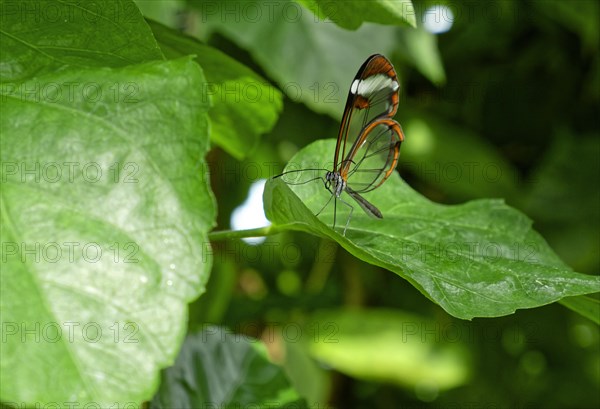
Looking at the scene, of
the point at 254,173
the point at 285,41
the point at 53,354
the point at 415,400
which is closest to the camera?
the point at 53,354

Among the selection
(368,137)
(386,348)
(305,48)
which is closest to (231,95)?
(368,137)

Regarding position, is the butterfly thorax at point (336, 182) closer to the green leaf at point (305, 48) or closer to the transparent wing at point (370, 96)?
the transparent wing at point (370, 96)

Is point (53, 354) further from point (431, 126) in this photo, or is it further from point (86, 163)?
point (431, 126)

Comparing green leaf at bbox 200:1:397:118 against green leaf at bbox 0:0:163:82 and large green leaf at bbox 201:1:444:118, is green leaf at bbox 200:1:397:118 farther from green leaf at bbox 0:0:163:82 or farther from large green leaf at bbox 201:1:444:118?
green leaf at bbox 0:0:163:82

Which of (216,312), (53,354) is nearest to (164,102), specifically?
(53,354)

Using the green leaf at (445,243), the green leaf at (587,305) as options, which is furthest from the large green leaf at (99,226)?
the green leaf at (587,305)

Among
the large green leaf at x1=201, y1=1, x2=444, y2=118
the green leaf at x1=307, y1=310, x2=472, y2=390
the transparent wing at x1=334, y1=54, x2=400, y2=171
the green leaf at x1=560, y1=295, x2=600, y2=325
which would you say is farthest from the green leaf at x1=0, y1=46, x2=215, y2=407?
the green leaf at x1=307, y1=310, x2=472, y2=390

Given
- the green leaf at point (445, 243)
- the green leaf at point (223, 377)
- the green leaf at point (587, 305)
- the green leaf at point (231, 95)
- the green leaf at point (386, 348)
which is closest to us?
the green leaf at point (445, 243)
